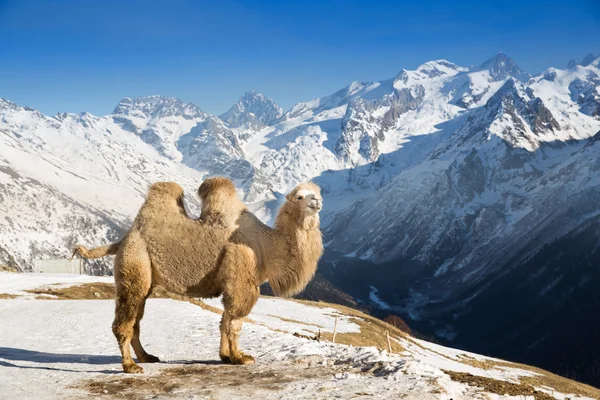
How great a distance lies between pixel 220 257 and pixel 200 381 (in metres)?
2.83

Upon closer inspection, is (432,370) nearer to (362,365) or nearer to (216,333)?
(362,365)

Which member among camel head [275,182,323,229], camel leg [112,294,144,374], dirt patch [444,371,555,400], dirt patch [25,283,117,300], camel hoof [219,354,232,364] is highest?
camel head [275,182,323,229]

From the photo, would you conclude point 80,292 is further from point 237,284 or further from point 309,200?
point 309,200

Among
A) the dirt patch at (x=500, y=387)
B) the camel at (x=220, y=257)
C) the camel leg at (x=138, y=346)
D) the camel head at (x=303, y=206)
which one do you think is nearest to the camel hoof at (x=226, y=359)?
the camel at (x=220, y=257)

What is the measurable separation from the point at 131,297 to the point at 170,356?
10.9 feet

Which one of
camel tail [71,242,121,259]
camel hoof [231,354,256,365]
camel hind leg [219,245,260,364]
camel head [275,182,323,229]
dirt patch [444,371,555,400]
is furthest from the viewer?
camel tail [71,242,121,259]

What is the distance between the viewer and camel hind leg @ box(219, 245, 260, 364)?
1282 centimetres

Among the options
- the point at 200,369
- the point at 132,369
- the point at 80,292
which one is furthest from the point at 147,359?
the point at 80,292

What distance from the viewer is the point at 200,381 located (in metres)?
11.6

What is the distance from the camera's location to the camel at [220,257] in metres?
12.9

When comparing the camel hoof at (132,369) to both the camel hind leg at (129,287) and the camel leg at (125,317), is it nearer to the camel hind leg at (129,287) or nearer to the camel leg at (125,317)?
the camel hind leg at (129,287)

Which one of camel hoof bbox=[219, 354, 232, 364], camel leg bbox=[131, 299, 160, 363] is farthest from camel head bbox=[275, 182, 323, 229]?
camel leg bbox=[131, 299, 160, 363]

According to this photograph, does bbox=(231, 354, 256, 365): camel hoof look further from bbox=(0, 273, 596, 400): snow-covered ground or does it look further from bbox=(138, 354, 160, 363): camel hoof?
bbox=(138, 354, 160, 363): camel hoof

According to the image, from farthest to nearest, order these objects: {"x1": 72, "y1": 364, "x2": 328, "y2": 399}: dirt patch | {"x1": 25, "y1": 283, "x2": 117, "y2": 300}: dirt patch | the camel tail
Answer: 1. {"x1": 25, "y1": 283, "x2": 117, "y2": 300}: dirt patch
2. the camel tail
3. {"x1": 72, "y1": 364, "x2": 328, "y2": 399}: dirt patch
